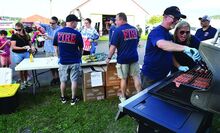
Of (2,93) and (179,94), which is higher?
(179,94)

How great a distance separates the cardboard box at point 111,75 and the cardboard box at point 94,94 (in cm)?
20

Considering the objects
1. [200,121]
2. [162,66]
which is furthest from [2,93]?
[200,121]

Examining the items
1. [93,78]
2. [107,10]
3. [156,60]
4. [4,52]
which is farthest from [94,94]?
[107,10]

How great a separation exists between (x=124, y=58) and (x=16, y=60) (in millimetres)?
2784

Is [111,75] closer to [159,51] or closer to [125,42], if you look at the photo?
[125,42]

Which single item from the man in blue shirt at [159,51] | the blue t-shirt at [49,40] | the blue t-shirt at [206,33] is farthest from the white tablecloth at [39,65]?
the blue t-shirt at [206,33]

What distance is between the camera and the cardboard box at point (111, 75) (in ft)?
15.0

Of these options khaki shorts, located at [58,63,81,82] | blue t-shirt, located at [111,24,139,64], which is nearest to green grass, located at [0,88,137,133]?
khaki shorts, located at [58,63,81,82]

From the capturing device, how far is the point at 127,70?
13.6ft

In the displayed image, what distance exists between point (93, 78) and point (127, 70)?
0.73m

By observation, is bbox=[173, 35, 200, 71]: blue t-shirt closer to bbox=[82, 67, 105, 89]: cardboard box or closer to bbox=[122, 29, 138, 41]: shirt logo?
bbox=[122, 29, 138, 41]: shirt logo

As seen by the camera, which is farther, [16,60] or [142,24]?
[142,24]

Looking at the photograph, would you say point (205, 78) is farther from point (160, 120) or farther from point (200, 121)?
point (160, 120)

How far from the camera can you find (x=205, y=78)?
1946 mm
